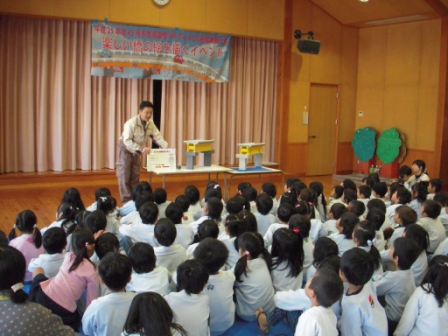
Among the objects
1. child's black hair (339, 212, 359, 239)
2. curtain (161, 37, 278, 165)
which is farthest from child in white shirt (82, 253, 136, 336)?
curtain (161, 37, 278, 165)

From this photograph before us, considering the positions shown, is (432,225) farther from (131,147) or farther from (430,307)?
(131,147)

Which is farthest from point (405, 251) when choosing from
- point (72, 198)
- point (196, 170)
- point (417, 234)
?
point (196, 170)

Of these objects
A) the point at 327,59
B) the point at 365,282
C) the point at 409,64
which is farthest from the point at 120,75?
the point at 365,282

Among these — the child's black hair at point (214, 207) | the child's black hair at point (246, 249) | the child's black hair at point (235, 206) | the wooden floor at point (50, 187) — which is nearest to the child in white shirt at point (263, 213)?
the child's black hair at point (235, 206)

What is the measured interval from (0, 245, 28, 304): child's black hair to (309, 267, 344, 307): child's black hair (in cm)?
125

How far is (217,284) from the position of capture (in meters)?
2.87

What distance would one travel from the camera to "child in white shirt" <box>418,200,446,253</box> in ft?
13.3

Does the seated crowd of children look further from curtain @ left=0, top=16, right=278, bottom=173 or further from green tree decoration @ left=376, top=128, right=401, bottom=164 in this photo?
green tree decoration @ left=376, top=128, right=401, bottom=164

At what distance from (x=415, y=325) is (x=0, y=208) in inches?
195

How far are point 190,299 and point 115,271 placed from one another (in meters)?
0.41

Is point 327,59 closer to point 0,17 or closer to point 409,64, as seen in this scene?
point 409,64

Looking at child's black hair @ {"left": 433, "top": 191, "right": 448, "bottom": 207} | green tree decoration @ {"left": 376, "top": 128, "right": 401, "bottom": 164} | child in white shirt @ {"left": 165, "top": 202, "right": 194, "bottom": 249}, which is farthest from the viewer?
green tree decoration @ {"left": 376, "top": 128, "right": 401, "bottom": 164}

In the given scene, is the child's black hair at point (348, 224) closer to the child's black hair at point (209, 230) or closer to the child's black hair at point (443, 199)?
the child's black hair at point (209, 230)

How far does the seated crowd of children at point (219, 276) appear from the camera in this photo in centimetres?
225
